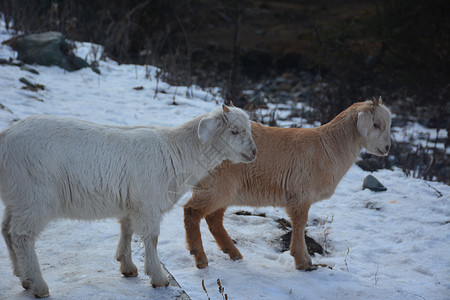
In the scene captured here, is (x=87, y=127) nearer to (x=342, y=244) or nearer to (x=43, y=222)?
(x=43, y=222)

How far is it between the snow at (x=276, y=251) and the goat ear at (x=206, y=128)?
3.43 feet

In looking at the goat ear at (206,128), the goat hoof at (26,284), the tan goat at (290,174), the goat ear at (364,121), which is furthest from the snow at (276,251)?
the goat ear at (364,121)

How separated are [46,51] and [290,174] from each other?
25.4 feet

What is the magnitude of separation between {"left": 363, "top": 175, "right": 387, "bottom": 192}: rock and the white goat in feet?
12.1

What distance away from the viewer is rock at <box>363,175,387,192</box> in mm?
6938

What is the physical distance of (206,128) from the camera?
3.84 meters

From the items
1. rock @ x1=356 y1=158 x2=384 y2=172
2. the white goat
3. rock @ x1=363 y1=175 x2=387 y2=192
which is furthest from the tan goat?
rock @ x1=356 y1=158 x2=384 y2=172

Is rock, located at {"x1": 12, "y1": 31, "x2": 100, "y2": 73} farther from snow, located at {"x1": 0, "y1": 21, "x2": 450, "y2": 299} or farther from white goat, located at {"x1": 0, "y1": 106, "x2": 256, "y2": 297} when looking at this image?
white goat, located at {"x1": 0, "y1": 106, "x2": 256, "y2": 297}

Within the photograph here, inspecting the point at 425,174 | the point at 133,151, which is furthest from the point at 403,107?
the point at 133,151

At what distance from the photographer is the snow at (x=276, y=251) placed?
376 cm

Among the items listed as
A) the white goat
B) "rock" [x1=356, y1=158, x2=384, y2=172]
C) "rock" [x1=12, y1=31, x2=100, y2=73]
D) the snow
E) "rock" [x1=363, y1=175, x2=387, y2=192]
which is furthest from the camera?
"rock" [x1=12, y1=31, x2=100, y2=73]

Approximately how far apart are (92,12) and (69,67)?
20.3 ft

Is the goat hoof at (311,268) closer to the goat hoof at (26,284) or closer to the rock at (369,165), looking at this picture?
the goat hoof at (26,284)

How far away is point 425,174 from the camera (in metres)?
8.05
